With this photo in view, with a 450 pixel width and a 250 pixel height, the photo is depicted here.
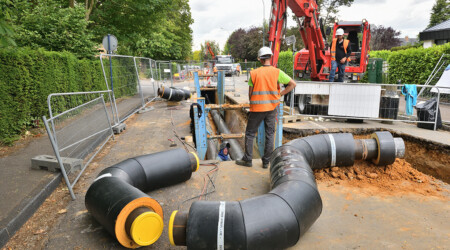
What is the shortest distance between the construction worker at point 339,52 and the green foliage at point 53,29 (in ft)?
28.3

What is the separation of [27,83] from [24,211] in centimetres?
445

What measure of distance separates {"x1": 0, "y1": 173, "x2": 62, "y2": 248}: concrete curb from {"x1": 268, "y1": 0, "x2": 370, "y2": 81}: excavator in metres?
5.74

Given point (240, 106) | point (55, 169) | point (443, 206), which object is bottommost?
point (443, 206)

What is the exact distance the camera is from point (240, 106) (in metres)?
5.68

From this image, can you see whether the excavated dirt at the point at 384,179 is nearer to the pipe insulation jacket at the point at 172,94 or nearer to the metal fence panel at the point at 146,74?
the metal fence panel at the point at 146,74

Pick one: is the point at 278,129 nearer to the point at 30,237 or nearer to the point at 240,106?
the point at 240,106

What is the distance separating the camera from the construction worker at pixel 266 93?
4.15 m

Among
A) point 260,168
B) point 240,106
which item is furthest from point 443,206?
point 240,106

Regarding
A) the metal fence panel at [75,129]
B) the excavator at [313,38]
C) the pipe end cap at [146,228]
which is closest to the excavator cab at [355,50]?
the excavator at [313,38]

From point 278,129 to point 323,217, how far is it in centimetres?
240

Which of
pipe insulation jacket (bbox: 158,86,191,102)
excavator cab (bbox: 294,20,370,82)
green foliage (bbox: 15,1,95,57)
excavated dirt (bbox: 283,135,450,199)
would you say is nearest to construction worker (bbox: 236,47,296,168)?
excavated dirt (bbox: 283,135,450,199)

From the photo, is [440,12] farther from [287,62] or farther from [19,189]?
[19,189]

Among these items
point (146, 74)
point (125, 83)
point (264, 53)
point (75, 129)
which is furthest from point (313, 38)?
point (75, 129)

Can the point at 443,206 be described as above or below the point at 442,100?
below
